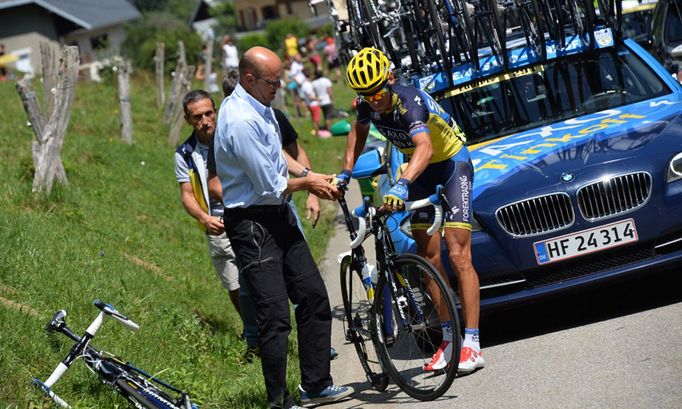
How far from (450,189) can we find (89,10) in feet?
216

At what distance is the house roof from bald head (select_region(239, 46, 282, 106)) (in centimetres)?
5827

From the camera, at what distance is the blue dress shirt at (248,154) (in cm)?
635

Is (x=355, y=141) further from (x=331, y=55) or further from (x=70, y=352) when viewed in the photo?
(x=331, y=55)

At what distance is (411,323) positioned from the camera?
6.84 m

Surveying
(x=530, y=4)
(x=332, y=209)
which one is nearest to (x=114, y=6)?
(x=332, y=209)

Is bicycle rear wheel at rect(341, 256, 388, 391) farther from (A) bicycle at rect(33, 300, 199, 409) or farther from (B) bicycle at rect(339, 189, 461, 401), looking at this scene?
(A) bicycle at rect(33, 300, 199, 409)

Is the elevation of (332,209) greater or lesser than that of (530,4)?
lesser

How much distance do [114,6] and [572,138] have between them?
7038 centimetres

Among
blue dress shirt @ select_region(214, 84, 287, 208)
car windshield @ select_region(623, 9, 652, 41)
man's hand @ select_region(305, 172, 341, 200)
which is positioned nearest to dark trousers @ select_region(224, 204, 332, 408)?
blue dress shirt @ select_region(214, 84, 287, 208)

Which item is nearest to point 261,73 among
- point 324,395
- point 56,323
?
point 56,323

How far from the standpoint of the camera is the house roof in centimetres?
6300

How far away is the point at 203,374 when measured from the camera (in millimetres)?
7699

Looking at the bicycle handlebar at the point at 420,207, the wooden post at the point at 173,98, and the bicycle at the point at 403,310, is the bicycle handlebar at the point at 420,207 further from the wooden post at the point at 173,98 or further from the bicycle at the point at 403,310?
the wooden post at the point at 173,98

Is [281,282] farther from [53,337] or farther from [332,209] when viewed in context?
[332,209]
